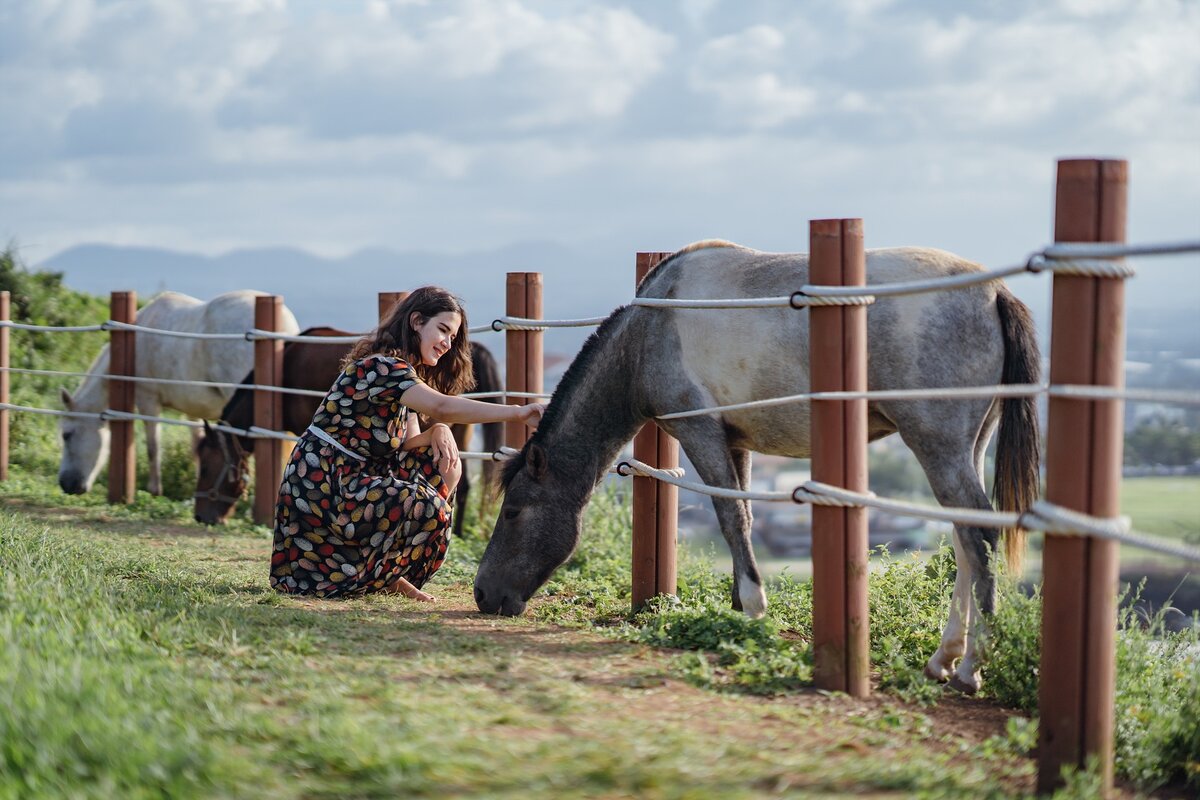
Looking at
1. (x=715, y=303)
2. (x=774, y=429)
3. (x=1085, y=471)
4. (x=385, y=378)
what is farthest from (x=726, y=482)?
(x=1085, y=471)

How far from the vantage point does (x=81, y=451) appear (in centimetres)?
1030

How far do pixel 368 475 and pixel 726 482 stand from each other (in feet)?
5.00

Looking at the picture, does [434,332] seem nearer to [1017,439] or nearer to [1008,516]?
[1017,439]

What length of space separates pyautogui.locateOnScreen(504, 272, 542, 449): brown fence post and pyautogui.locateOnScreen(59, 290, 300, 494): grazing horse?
364 centimetres

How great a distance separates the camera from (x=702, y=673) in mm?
3826

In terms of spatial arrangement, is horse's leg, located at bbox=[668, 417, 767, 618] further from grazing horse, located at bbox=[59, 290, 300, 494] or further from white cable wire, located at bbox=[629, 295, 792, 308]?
grazing horse, located at bbox=[59, 290, 300, 494]

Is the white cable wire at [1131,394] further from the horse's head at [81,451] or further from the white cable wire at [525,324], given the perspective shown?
the horse's head at [81,451]

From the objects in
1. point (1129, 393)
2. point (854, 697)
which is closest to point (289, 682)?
point (854, 697)

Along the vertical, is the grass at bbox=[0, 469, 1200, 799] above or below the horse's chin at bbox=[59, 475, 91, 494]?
above

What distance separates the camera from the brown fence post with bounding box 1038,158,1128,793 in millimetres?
2904

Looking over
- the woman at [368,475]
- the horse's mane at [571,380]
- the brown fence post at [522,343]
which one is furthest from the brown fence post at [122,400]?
the horse's mane at [571,380]

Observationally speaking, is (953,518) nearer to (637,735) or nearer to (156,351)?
(637,735)

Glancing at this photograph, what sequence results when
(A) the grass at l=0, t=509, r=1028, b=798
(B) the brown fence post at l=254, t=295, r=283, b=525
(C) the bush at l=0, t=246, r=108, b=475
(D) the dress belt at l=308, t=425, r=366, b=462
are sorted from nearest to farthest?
(A) the grass at l=0, t=509, r=1028, b=798
(D) the dress belt at l=308, t=425, r=366, b=462
(B) the brown fence post at l=254, t=295, r=283, b=525
(C) the bush at l=0, t=246, r=108, b=475

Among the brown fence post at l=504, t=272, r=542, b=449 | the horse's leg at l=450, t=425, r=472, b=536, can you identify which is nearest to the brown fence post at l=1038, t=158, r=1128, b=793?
the brown fence post at l=504, t=272, r=542, b=449
